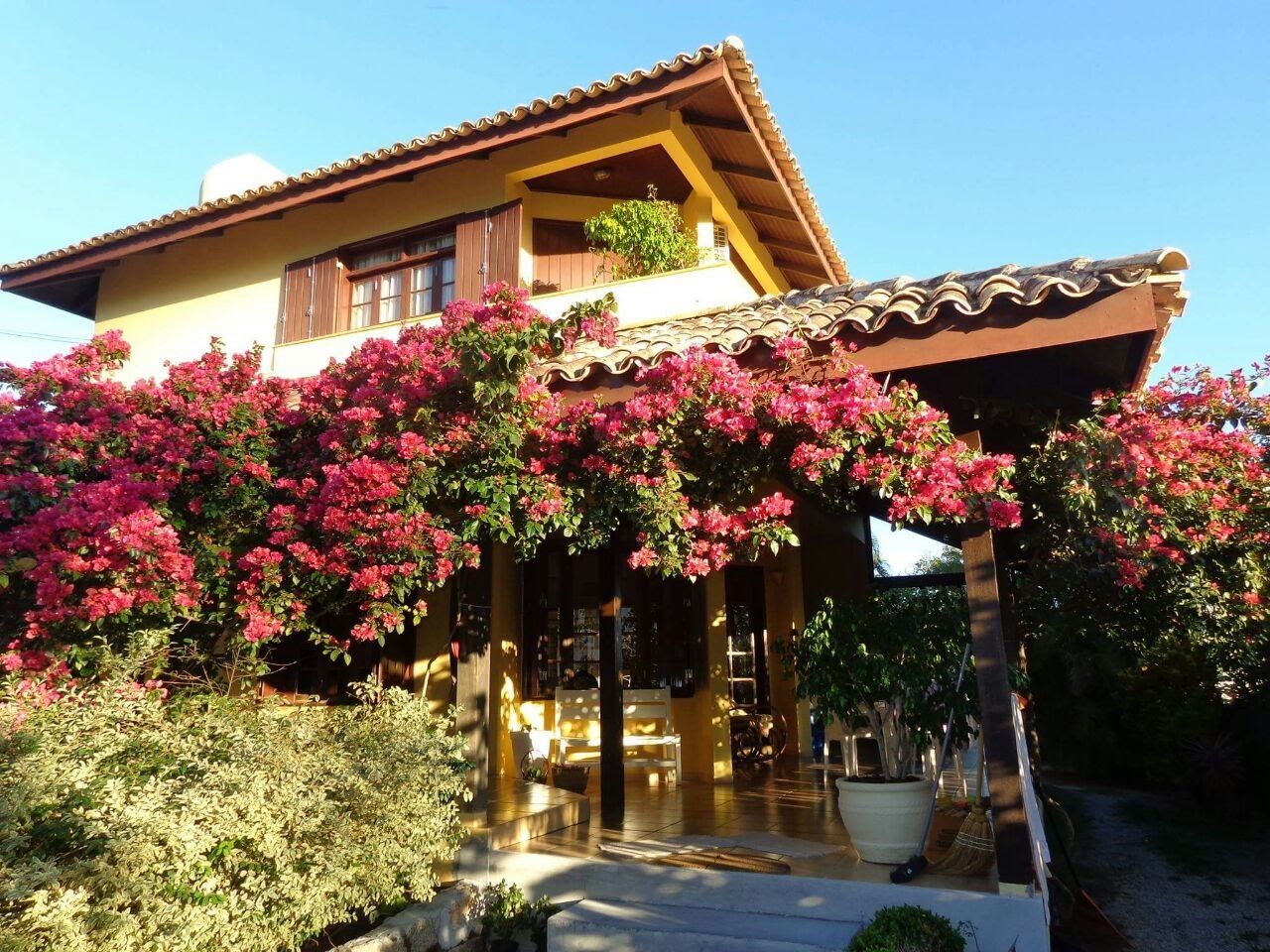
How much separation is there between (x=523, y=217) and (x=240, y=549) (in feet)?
15.6

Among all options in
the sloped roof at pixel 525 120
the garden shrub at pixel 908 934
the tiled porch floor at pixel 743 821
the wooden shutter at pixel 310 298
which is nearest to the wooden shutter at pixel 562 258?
the sloped roof at pixel 525 120

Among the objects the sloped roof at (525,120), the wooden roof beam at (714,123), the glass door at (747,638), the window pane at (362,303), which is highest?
the wooden roof beam at (714,123)

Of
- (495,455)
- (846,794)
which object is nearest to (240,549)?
(495,455)

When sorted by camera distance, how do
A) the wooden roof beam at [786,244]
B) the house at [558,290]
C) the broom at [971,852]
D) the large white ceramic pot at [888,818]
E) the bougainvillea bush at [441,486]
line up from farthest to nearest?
A: the wooden roof beam at [786,244] < the house at [558,290] < the large white ceramic pot at [888,818] < the broom at [971,852] < the bougainvillea bush at [441,486]

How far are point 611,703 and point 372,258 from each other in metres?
5.79

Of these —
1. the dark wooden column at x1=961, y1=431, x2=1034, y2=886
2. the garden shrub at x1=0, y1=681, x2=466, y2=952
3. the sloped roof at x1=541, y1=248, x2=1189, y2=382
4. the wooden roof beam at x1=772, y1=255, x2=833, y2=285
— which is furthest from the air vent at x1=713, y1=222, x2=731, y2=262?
the garden shrub at x1=0, y1=681, x2=466, y2=952

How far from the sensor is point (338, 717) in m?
5.05

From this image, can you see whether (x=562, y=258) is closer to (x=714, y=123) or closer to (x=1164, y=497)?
(x=714, y=123)

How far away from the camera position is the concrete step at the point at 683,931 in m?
4.29

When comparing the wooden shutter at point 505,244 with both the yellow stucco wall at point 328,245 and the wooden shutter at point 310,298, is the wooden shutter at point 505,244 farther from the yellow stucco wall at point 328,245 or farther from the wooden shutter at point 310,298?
the wooden shutter at point 310,298

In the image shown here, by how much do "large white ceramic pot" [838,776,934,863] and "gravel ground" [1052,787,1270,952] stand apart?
2.01 m

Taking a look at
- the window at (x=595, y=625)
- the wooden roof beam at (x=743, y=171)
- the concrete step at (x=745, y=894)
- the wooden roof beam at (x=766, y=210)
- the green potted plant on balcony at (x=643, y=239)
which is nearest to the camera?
the concrete step at (x=745, y=894)

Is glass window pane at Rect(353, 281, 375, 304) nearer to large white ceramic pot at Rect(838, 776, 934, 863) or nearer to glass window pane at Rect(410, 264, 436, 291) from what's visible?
glass window pane at Rect(410, 264, 436, 291)

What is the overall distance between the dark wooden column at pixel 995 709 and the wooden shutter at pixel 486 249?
547 centimetres
